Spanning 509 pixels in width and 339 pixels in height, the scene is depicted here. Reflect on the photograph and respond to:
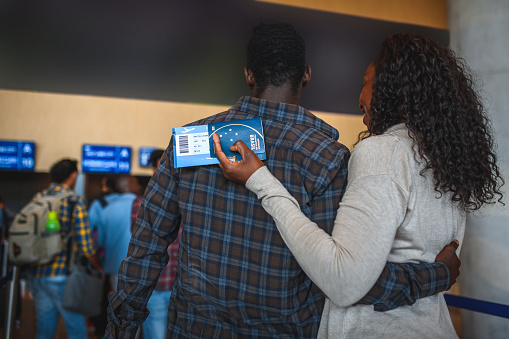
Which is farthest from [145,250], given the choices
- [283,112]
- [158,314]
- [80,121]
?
[80,121]

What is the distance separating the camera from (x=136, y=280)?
4.32 feet

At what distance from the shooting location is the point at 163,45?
15.0ft

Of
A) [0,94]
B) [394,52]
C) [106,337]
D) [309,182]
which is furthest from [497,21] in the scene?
[0,94]

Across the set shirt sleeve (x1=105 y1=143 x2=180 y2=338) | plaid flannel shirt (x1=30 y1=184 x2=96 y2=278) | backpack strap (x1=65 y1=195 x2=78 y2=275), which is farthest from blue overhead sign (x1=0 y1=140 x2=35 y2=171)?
shirt sleeve (x1=105 y1=143 x2=180 y2=338)

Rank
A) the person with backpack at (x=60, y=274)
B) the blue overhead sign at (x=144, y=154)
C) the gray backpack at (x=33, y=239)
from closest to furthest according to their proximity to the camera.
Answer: the gray backpack at (x=33, y=239)
the person with backpack at (x=60, y=274)
the blue overhead sign at (x=144, y=154)

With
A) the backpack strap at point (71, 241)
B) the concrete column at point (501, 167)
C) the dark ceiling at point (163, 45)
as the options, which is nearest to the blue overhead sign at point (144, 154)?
the dark ceiling at point (163, 45)

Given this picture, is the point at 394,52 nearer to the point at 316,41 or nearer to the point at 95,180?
the point at 316,41

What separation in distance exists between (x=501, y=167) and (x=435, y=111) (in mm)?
2284

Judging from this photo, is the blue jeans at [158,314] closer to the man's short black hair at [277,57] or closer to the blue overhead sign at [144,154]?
the man's short black hair at [277,57]

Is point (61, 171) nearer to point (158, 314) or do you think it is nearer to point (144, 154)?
point (158, 314)

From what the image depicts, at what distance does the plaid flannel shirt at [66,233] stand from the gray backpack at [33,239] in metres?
0.10

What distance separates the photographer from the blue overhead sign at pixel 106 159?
5762mm

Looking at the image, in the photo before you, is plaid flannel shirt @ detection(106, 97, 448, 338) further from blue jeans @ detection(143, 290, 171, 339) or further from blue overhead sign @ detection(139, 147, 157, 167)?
blue overhead sign @ detection(139, 147, 157, 167)

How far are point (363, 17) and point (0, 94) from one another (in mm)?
4673
